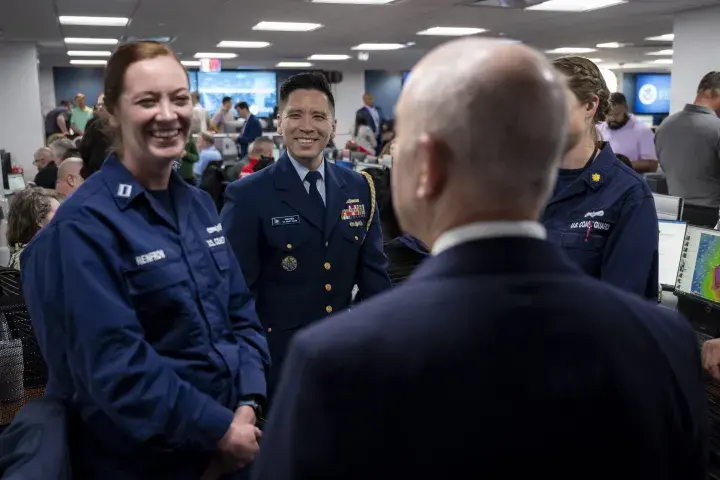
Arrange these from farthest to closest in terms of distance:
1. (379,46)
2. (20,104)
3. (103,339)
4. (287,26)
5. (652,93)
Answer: (652,93) < (379,46) < (20,104) < (287,26) < (103,339)

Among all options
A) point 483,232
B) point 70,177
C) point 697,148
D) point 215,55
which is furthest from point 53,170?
point 215,55

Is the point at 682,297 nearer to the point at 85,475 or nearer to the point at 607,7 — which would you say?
the point at 85,475

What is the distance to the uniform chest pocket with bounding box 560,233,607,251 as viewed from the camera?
1916 mm

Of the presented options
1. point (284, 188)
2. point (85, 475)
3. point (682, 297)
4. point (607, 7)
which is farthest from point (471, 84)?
point (607, 7)

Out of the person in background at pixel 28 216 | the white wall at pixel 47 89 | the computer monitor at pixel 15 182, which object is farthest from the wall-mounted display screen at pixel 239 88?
the person in background at pixel 28 216

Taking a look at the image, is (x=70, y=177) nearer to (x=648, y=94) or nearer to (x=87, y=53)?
(x=87, y=53)

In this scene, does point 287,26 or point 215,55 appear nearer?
point 287,26

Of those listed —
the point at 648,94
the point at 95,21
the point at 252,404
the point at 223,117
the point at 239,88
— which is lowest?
the point at 252,404

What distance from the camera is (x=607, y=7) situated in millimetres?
8656

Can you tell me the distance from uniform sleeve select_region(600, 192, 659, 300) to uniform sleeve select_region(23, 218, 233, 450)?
1.16 m

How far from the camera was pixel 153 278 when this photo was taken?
1.47 meters

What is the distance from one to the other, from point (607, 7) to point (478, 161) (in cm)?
892

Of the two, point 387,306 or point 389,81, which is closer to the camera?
point 387,306

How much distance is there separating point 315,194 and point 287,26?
876 centimetres
